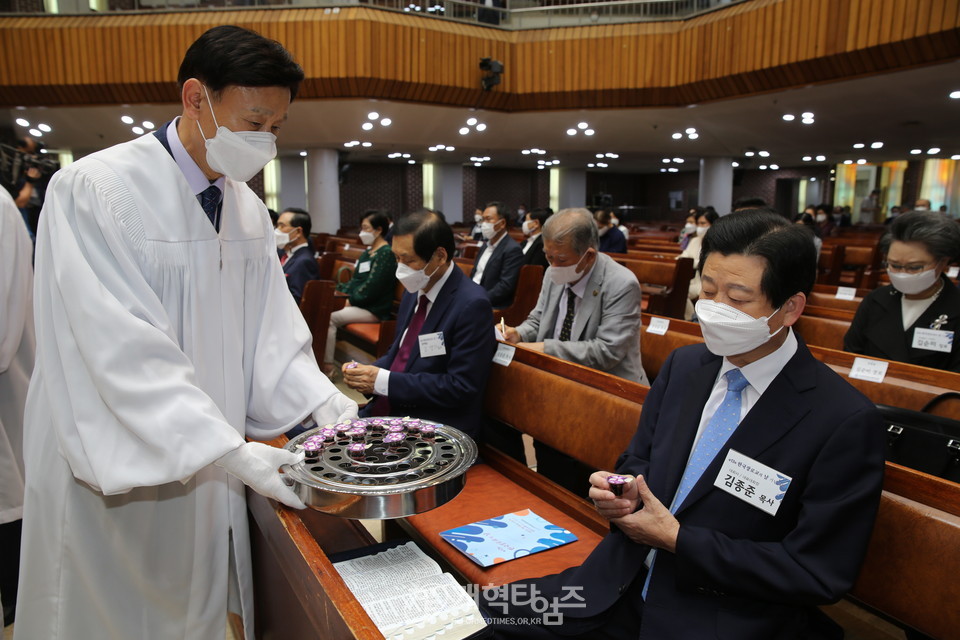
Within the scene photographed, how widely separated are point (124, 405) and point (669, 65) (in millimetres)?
11440

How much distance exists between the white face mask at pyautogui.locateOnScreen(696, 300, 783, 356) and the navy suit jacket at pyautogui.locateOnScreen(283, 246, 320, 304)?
478cm

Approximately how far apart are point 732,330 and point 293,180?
18.1m

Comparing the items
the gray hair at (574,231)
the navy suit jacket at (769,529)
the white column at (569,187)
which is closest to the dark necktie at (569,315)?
the gray hair at (574,231)

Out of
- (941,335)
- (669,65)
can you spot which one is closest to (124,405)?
(941,335)

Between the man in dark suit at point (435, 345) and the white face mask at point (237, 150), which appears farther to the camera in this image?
the man in dark suit at point (435, 345)

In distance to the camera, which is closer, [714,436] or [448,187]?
[714,436]

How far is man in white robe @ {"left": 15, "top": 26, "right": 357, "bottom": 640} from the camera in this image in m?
1.32

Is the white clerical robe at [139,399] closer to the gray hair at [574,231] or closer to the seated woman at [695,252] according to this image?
the gray hair at [574,231]

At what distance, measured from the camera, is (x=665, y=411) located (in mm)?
1661

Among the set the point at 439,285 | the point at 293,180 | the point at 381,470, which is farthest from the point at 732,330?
the point at 293,180

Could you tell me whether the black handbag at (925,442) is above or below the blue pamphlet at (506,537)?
above

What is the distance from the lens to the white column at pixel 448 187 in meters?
21.2

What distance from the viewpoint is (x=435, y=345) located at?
2.56m

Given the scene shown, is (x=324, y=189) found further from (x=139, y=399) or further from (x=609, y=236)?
(x=139, y=399)
